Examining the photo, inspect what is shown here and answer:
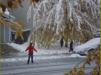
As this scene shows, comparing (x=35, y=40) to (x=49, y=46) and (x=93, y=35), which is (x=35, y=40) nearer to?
(x=49, y=46)

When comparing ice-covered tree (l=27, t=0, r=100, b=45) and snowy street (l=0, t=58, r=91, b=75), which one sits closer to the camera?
snowy street (l=0, t=58, r=91, b=75)

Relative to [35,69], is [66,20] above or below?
above

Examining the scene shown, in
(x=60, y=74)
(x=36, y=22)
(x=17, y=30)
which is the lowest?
(x=60, y=74)

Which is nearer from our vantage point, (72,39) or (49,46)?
(72,39)

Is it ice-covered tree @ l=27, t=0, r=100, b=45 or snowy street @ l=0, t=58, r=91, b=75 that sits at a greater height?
ice-covered tree @ l=27, t=0, r=100, b=45

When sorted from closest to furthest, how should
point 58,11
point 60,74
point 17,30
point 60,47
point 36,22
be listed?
point 17,30
point 60,74
point 58,11
point 36,22
point 60,47

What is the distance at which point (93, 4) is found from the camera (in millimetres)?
32500

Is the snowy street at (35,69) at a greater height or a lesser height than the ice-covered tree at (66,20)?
lesser

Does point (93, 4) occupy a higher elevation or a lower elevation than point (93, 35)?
higher

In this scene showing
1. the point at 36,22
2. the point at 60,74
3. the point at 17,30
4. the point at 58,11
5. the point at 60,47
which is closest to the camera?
the point at 17,30

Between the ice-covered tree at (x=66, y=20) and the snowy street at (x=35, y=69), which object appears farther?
the ice-covered tree at (x=66, y=20)

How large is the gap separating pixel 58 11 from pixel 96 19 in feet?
13.2

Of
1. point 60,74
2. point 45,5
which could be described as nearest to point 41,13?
point 45,5

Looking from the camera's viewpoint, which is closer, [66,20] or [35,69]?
[35,69]
